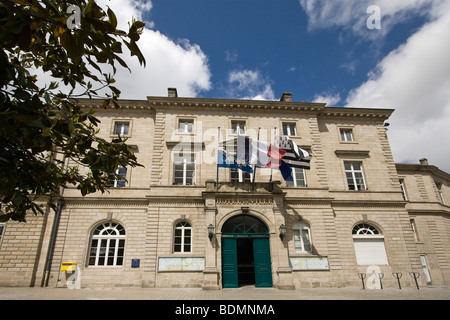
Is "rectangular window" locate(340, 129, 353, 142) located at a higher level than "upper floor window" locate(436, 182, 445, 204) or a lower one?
higher

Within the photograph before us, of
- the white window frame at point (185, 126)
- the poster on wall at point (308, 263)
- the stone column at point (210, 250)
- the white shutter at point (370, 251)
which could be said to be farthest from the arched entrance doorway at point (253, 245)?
the white window frame at point (185, 126)

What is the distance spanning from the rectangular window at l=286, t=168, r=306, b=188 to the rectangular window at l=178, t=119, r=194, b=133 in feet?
24.7

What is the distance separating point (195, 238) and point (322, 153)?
10298mm

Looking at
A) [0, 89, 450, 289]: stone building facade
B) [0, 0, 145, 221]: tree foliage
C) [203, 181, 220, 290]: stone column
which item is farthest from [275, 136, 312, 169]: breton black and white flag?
[0, 0, 145, 221]: tree foliage

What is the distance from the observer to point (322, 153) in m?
18.2

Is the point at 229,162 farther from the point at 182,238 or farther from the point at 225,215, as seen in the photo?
the point at 182,238

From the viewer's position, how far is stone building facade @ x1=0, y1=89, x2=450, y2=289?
47.6ft

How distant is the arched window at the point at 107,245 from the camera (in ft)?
49.8

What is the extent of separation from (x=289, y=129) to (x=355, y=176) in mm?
5586

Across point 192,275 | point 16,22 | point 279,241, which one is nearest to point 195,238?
point 192,275

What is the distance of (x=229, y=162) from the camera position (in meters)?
15.2

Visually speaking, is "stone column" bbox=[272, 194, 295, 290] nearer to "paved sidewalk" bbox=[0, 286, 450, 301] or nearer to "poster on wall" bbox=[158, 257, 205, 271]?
"paved sidewalk" bbox=[0, 286, 450, 301]

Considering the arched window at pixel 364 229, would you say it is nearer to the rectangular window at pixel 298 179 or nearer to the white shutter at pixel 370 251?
the white shutter at pixel 370 251

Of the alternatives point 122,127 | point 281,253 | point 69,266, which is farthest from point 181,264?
point 122,127
